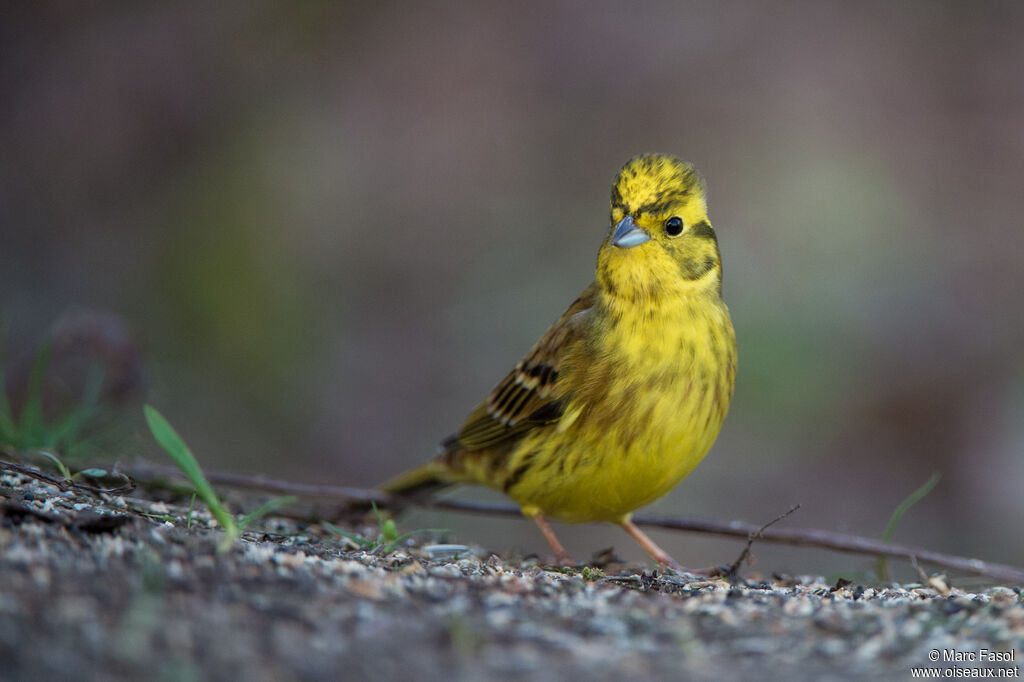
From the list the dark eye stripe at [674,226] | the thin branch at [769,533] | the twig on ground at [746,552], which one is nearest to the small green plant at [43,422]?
the thin branch at [769,533]

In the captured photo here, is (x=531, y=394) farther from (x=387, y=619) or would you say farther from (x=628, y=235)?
(x=387, y=619)

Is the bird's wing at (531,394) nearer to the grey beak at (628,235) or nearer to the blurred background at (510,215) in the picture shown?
the grey beak at (628,235)

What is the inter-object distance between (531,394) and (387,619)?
2.04m

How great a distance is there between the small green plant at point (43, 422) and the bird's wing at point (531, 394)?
1.61 meters

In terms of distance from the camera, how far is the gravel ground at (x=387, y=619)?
2223 millimetres

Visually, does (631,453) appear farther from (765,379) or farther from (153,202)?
(153,202)

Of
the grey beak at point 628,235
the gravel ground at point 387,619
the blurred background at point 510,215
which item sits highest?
the blurred background at point 510,215

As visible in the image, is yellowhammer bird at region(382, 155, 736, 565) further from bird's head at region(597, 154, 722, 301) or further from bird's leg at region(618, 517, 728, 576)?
bird's leg at region(618, 517, 728, 576)

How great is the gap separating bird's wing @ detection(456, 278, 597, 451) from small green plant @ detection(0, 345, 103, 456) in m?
1.61

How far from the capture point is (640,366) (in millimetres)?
4086

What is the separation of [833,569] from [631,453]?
352cm

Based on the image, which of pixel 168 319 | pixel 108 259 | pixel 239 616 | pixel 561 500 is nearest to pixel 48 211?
pixel 108 259

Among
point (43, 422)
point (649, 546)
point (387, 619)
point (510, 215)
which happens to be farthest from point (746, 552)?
point (510, 215)

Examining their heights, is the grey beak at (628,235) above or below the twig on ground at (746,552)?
above
